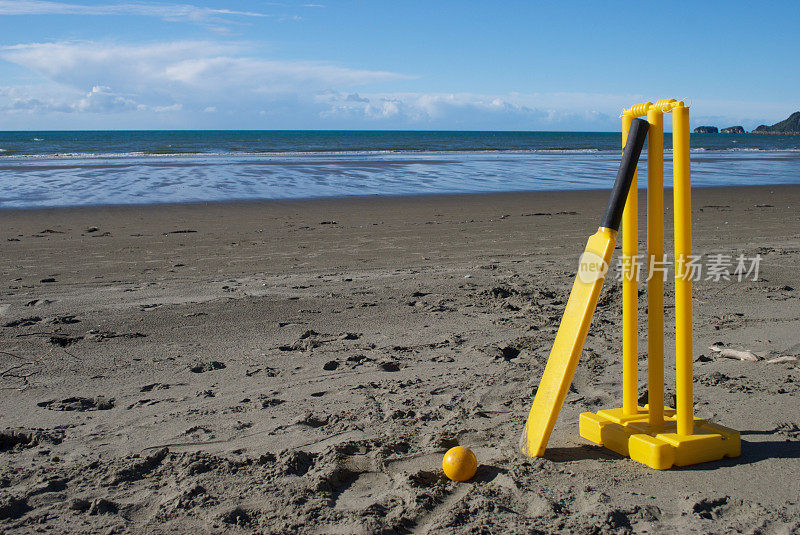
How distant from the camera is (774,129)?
149 m

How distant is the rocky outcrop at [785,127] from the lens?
140 metres

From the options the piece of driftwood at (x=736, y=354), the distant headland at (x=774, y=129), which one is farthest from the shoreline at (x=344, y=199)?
the distant headland at (x=774, y=129)

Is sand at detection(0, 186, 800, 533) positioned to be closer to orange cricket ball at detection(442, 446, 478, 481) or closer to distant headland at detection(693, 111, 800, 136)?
orange cricket ball at detection(442, 446, 478, 481)

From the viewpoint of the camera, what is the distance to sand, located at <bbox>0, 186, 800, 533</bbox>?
108 inches

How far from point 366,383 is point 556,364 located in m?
1.40

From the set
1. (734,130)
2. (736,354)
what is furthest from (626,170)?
(734,130)

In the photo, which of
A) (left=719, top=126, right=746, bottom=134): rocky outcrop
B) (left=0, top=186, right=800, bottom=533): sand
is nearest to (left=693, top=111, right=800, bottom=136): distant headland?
(left=719, top=126, right=746, bottom=134): rocky outcrop

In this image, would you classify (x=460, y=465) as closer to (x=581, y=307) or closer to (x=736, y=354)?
(x=581, y=307)

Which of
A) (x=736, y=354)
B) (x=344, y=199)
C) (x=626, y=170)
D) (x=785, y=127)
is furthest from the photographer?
(x=785, y=127)

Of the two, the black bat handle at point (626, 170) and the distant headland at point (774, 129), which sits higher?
the distant headland at point (774, 129)

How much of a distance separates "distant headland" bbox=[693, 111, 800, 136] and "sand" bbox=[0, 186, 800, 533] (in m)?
149

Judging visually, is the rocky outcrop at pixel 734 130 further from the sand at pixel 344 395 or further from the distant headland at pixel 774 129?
the sand at pixel 344 395

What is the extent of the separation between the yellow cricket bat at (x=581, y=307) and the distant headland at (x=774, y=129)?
152319 mm

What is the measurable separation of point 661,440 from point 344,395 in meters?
1.73
